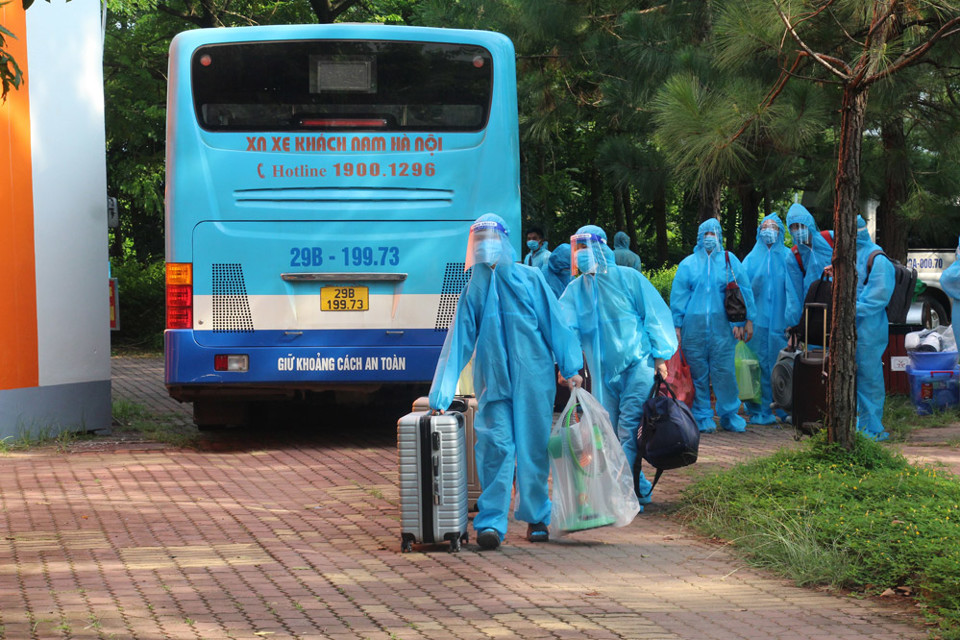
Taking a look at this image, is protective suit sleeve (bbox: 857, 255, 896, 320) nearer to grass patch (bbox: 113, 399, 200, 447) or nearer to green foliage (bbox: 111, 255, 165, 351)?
grass patch (bbox: 113, 399, 200, 447)

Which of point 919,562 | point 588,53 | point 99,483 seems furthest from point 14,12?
point 919,562

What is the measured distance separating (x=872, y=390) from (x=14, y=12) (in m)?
7.63

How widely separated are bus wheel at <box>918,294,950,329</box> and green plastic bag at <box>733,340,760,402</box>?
9926 millimetres

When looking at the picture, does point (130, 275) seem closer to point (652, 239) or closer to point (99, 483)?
point (99, 483)

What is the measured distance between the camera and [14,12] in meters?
10.3

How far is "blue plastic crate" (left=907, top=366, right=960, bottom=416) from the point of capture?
1151 centimetres

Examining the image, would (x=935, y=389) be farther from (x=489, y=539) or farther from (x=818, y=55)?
(x=489, y=539)

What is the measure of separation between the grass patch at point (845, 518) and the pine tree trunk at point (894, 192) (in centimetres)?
448

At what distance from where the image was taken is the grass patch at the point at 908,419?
10641 millimetres

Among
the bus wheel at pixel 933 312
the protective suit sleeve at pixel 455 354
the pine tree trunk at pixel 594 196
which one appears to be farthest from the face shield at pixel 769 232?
the pine tree trunk at pixel 594 196

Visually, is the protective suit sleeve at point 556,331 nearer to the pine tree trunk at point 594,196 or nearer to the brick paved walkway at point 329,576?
the brick paved walkway at point 329,576

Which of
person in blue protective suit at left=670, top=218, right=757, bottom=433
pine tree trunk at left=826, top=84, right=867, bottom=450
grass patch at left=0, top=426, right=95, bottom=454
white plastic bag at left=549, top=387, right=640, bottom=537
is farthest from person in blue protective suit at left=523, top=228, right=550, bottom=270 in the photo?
white plastic bag at left=549, top=387, right=640, bottom=537

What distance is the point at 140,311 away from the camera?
23.7 meters

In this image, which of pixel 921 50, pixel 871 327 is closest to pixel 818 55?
pixel 921 50
